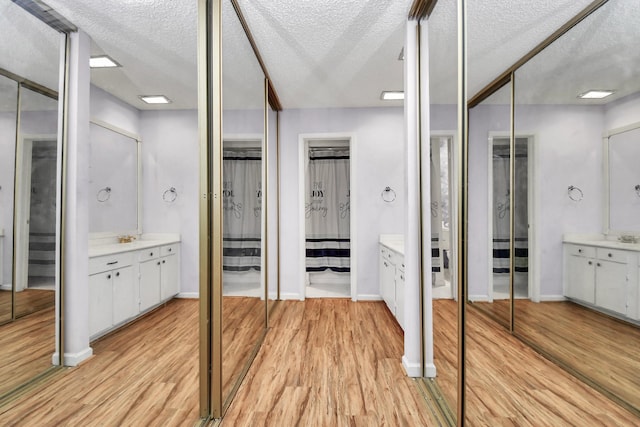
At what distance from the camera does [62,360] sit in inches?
51.4

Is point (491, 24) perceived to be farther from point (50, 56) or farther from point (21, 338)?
point (21, 338)

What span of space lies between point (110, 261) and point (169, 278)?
293mm

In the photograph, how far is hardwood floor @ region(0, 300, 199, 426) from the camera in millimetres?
1452

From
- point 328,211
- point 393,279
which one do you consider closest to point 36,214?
point 393,279

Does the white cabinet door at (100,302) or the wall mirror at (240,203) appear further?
the wall mirror at (240,203)

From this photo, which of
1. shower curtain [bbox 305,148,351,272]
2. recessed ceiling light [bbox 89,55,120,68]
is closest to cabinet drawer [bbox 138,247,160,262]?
recessed ceiling light [bbox 89,55,120,68]

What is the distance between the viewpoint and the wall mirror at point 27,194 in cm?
94

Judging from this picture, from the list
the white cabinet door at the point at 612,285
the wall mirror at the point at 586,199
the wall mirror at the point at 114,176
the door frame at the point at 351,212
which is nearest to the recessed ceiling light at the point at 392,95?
the door frame at the point at 351,212

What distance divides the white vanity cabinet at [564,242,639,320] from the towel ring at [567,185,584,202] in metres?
0.10

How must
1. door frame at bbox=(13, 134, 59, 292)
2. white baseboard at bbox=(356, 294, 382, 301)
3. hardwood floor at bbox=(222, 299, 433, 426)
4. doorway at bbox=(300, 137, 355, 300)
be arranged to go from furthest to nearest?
doorway at bbox=(300, 137, 355, 300) < white baseboard at bbox=(356, 294, 382, 301) < hardwood floor at bbox=(222, 299, 433, 426) < door frame at bbox=(13, 134, 59, 292)

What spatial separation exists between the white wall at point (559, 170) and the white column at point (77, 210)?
5.37ft

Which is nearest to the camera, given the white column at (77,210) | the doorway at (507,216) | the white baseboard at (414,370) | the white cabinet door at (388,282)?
the doorway at (507,216)

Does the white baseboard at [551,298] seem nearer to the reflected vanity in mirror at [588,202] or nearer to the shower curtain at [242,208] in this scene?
the reflected vanity in mirror at [588,202]

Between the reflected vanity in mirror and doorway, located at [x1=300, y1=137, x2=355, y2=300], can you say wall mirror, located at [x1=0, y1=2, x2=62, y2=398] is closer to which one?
the reflected vanity in mirror
